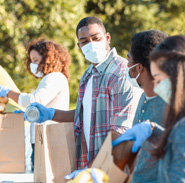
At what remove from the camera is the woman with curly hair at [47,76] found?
2.69 metres

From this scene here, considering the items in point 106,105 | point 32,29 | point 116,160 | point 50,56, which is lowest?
point 116,160

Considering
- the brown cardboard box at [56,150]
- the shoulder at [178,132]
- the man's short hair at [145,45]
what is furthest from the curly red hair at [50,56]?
the shoulder at [178,132]

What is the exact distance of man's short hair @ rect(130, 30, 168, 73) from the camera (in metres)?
1.79

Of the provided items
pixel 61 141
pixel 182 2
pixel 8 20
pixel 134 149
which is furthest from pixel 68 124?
pixel 182 2

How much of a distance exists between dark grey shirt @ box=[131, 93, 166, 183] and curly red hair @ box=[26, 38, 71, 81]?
49.8 inches

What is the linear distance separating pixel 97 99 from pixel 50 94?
0.69m

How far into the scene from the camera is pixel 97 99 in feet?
6.82

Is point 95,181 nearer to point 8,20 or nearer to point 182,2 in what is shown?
point 8,20

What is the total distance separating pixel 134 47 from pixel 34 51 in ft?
4.40

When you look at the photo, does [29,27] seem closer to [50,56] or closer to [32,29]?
[32,29]

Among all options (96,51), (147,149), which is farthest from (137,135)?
(96,51)

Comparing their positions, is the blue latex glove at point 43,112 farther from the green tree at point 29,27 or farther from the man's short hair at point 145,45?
the green tree at point 29,27

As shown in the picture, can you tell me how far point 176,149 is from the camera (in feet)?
3.62

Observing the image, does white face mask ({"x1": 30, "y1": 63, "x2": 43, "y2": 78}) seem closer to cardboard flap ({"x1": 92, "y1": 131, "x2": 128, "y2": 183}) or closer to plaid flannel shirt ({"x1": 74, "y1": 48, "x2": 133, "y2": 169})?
plaid flannel shirt ({"x1": 74, "y1": 48, "x2": 133, "y2": 169})
